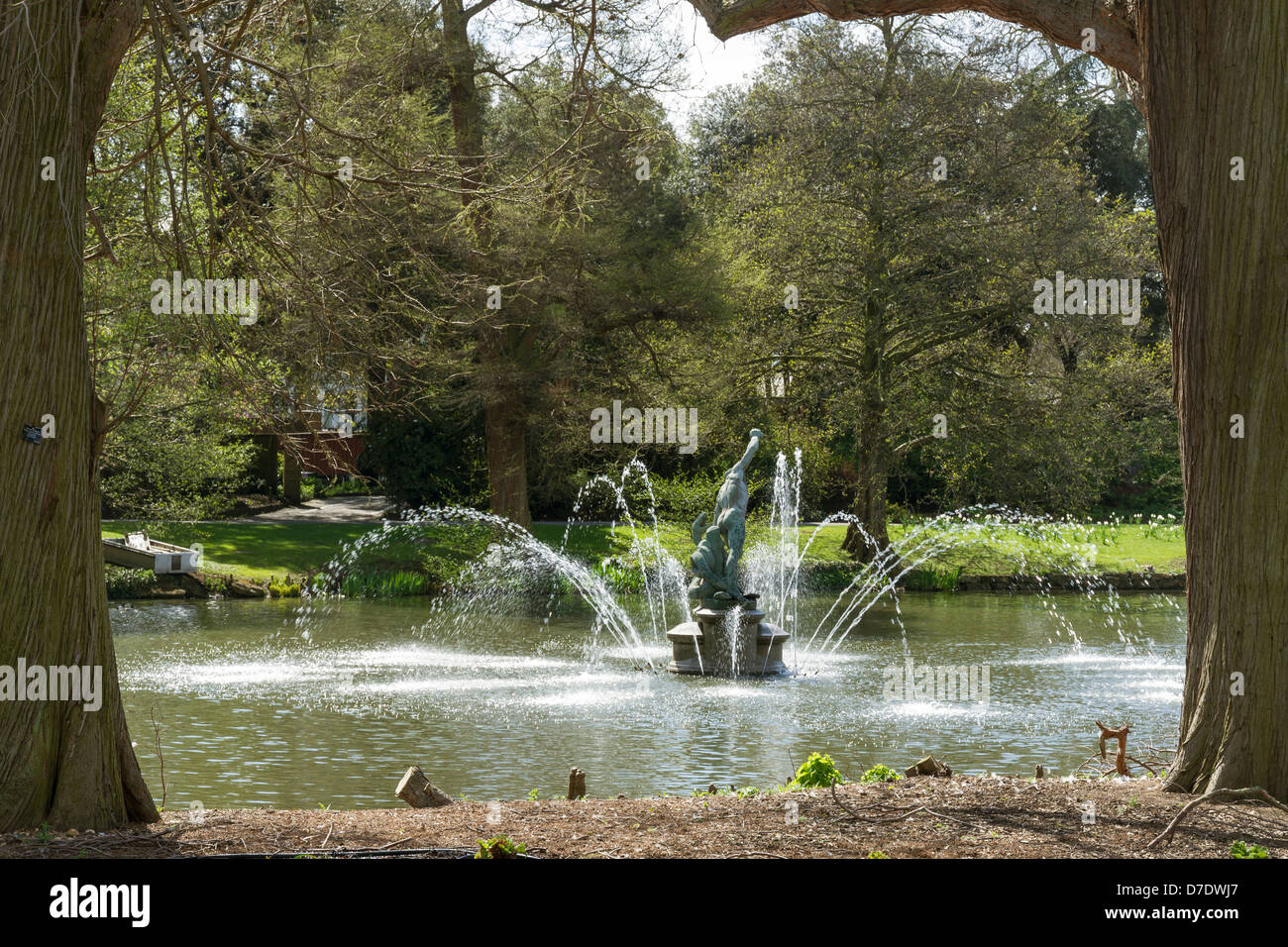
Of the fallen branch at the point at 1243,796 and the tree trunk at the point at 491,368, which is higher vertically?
the tree trunk at the point at 491,368

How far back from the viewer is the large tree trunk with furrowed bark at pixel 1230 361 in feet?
19.7

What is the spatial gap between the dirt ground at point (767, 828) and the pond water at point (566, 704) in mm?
2520

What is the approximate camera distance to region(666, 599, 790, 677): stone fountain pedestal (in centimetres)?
1470

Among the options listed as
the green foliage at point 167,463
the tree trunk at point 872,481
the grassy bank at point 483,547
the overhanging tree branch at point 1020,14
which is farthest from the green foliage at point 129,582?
the overhanging tree branch at point 1020,14

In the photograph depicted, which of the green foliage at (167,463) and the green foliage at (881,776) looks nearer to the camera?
the green foliage at (881,776)

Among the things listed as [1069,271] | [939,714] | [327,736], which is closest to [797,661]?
[939,714]

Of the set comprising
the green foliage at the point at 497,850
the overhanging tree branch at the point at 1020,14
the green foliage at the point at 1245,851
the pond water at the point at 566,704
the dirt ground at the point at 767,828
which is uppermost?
the overhanging tree branch at the point at 1020,14

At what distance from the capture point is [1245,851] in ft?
16.8

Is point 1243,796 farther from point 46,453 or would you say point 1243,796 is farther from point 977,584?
point 977,584

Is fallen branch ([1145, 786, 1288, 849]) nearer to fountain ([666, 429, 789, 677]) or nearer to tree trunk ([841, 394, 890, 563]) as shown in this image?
fountain ([666, 429, 789, 677])

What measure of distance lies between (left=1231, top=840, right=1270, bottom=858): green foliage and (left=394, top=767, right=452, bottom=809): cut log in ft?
13.1

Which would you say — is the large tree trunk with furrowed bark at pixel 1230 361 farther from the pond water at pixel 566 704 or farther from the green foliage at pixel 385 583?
the green foliage at pixel 385 583

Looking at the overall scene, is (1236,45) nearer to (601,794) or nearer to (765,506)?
(601,794)
